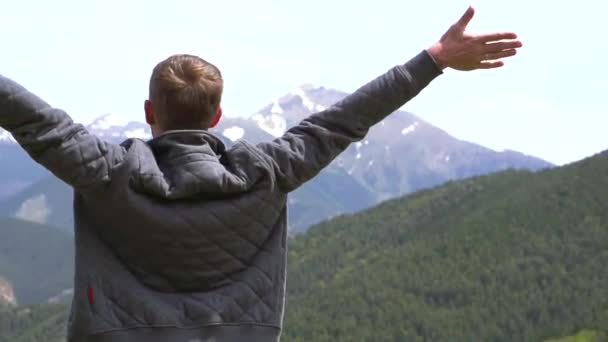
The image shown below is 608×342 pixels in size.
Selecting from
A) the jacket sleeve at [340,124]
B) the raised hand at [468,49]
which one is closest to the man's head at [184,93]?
the jacket sleeve at [340,124]

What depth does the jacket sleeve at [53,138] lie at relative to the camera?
3.80m

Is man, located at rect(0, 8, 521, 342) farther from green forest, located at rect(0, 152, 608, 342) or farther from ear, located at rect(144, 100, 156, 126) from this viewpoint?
green forest, located at rect(0, 152, 608, 342)

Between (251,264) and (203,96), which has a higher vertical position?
(203,96)

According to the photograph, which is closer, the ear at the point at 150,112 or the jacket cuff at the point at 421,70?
the ear at the point at 150,112

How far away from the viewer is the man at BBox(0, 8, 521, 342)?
4.03 metres

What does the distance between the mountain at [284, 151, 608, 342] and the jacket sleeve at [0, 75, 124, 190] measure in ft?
455

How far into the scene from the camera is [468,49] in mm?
4535

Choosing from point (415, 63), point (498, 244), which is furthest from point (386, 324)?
point (415, 63)

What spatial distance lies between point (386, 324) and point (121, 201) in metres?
159

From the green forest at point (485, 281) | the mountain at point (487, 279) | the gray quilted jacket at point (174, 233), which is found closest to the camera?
the gray quilted jacket at point (174, 233)

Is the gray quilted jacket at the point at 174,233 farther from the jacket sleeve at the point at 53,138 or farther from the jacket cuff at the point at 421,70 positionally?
the jacket cuff at the point at 421,70

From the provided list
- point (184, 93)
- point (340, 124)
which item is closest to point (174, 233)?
point (184, 93)

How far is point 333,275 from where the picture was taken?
19412 centimetres

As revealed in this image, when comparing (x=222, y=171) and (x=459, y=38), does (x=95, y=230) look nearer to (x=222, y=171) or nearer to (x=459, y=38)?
(x=222, y=171)
